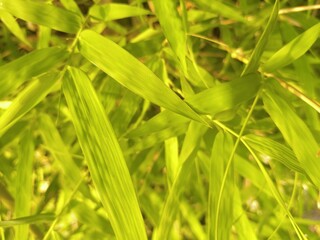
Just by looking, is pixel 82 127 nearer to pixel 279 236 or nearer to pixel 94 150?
pixel 94 150

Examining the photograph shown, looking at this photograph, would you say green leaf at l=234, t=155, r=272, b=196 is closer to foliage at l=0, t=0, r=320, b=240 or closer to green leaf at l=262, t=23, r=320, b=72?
foliage at l=0, t=0, r=320, b=240

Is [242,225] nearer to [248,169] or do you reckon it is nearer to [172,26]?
[248,169]

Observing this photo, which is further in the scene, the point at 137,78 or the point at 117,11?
the point at 117,11

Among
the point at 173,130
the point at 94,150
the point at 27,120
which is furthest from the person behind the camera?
the point at 27,120

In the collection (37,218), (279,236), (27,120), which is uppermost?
(27,120)

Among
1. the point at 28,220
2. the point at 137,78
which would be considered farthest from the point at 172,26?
the point at 28,220

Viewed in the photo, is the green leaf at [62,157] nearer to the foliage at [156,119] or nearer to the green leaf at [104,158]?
the foliage at [156,119]

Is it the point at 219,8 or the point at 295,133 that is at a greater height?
the point at 219,8

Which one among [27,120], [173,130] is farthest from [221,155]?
[27,120]
